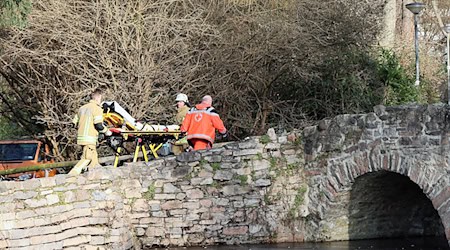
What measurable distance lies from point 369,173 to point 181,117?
12.0 ft

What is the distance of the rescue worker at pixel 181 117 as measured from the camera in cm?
1759

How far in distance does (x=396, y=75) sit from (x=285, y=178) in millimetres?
7236

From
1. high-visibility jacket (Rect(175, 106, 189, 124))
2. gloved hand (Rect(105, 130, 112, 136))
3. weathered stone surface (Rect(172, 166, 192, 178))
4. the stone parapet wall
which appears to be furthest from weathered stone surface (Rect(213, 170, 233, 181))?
gloved hand (Rect(105, 130, 112, 136))

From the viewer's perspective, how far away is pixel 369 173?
1625 cm

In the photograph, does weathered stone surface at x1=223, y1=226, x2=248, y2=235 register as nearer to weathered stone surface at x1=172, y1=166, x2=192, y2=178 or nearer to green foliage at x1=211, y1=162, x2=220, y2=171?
green foliage at x1=211, y1=162, x2=220, y2=171

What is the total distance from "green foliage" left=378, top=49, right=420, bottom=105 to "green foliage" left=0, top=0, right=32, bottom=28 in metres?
9.34

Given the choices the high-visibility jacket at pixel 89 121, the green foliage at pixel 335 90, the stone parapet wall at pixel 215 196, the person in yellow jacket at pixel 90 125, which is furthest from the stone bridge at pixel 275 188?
the green foliage at pixel 335 90

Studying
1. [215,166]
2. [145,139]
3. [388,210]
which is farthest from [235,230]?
[388,210]

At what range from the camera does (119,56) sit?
762 inches

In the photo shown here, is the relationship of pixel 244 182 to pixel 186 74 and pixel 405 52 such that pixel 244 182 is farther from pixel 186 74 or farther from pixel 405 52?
pixel 405 52

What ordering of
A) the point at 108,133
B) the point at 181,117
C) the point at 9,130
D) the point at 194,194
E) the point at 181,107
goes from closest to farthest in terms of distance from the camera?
the point at 108,133 → the point at 194,194 → the point at 181,117 → the point at 181,107 → the point at 9,130

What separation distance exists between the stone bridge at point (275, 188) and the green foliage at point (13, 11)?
10.9 ft

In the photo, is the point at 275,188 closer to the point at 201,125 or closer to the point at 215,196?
the point at 215,196

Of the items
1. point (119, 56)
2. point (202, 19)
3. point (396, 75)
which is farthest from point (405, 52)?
point (119, 56)
